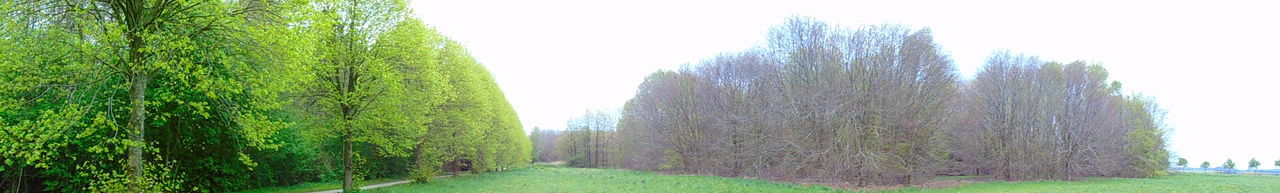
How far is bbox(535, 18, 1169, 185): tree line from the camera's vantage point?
26.8 metres

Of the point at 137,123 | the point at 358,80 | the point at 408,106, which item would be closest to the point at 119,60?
the point at 137,123

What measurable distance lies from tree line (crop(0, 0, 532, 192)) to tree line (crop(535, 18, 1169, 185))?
1429 cm

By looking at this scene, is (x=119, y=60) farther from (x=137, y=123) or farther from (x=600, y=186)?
(x=600, y=186)

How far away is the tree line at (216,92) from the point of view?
8844 mm

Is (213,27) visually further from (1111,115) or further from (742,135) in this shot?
(1111,115)

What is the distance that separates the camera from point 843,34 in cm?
2752

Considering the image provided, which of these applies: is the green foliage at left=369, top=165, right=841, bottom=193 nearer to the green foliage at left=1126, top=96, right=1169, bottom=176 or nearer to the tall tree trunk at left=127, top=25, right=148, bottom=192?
the tall tree trunk at left=127, top=25, right=148, bottom=192

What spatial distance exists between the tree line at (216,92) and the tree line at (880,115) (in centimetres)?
1429

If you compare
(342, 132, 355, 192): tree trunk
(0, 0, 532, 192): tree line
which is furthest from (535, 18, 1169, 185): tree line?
(342, 132, 355, 192): tree trunk

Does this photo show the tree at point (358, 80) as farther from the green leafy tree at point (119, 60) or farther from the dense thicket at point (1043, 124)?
the dense thicket at point (1043, 124)

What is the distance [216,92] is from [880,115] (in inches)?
908

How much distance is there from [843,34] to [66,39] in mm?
25020

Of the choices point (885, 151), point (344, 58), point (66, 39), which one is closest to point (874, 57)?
point (885, 151)

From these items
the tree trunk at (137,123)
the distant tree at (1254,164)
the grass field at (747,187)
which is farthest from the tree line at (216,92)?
the distant tree at (1254,164)
